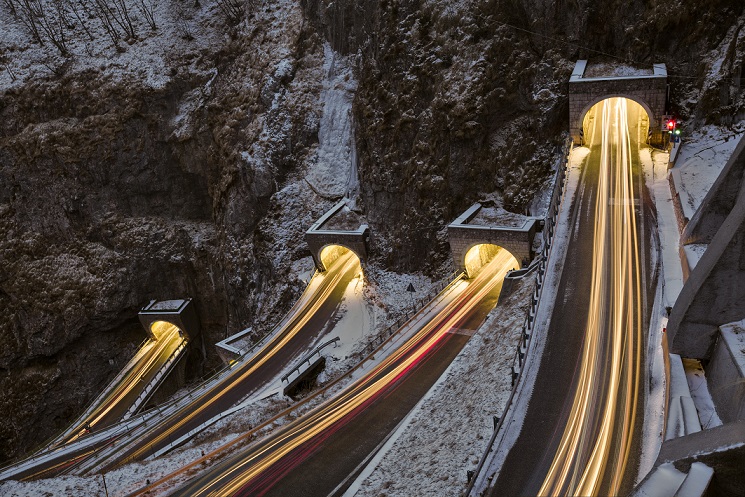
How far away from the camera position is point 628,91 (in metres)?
37.6

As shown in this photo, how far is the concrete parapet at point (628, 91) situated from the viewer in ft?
122

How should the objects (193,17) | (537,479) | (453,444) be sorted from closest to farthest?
(537,479) → (453,444) → (193,17)

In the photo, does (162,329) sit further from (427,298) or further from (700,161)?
(700,161)

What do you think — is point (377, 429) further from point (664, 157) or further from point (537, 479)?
point (664, 157)

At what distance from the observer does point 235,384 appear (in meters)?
35.5

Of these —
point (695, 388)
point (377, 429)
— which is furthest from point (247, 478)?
point (695, 388)

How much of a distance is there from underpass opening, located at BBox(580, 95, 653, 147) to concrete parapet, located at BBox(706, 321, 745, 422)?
2397cm

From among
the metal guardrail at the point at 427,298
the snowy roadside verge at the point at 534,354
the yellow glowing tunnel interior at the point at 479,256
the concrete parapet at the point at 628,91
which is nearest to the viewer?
the snowy roadside verge at the point at 534,354

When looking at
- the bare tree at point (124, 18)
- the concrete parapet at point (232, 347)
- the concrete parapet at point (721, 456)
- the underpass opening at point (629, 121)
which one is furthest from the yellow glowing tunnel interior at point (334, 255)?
the bare tree at point (124, 18)

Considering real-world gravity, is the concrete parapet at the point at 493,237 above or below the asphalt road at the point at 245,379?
above

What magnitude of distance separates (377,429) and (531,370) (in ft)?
23.7

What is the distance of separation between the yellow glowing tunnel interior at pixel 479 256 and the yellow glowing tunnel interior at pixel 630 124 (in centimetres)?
987

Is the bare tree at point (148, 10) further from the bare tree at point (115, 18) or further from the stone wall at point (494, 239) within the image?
the stone wall at point (494, 239)

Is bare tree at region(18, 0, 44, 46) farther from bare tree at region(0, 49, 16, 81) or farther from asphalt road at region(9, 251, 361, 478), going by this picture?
asphalt road at region(9, 251, 361, 478)
